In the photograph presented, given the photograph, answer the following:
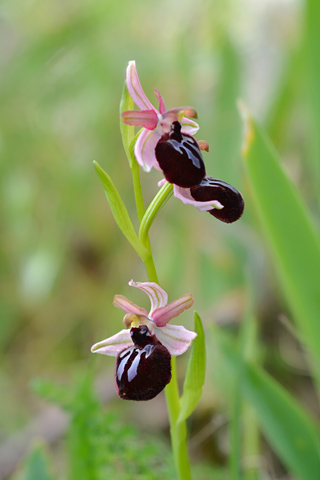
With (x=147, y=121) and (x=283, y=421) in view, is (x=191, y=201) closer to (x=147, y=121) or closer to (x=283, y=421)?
(x=147, y=121)

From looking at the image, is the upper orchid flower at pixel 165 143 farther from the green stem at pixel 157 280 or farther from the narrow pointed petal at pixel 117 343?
the narrow pointed petal at pixel 117 343

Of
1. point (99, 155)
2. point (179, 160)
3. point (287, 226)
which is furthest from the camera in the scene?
point (99, 155)

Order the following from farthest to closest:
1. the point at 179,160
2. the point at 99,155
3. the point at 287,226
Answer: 1. the point at 99,155
2. the point at 287,226
3. the point at 179,160

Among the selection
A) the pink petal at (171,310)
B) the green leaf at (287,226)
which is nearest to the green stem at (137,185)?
the pink petal at (171,310)

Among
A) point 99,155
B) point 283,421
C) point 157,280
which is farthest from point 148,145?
point 99,155

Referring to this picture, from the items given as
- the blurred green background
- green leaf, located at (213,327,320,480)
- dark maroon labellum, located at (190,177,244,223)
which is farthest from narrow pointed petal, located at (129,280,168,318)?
the blurred green background
